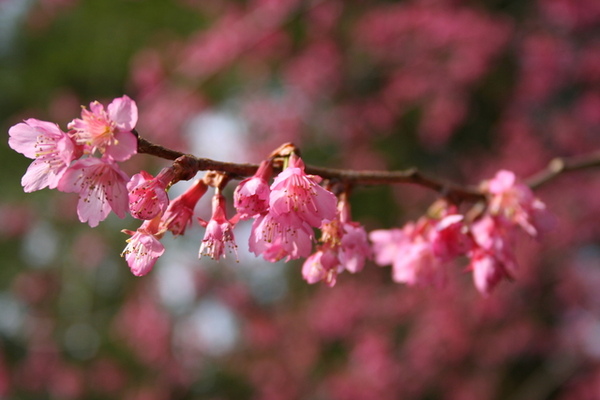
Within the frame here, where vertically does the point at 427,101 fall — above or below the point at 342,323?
above

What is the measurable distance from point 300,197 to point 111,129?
12.2 inches

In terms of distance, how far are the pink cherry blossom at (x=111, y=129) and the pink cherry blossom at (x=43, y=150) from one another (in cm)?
2

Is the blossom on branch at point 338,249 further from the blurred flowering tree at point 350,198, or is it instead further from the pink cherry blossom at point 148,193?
the blurred flowering tree at point 350,198

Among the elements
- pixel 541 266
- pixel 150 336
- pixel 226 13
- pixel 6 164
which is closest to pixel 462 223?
pixel 541 266

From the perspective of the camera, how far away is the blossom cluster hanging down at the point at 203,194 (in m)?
0.79

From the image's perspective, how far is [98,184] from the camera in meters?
0.79

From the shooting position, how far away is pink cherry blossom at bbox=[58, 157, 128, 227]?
0.77m

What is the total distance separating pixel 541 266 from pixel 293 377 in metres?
2.99

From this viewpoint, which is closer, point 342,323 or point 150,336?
point 342,323

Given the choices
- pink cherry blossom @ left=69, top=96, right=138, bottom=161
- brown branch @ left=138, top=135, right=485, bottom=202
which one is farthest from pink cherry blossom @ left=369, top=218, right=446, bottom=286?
pink cherry blossom @ left=69, top=96, right=138, bottom=161

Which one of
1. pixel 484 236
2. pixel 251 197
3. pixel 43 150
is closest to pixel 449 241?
pixel 484 236

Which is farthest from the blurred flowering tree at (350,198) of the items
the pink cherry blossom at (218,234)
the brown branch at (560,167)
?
the pink cherry blossom at (218,234)

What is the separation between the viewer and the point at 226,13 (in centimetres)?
544

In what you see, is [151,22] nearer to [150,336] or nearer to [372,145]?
[372,145]
